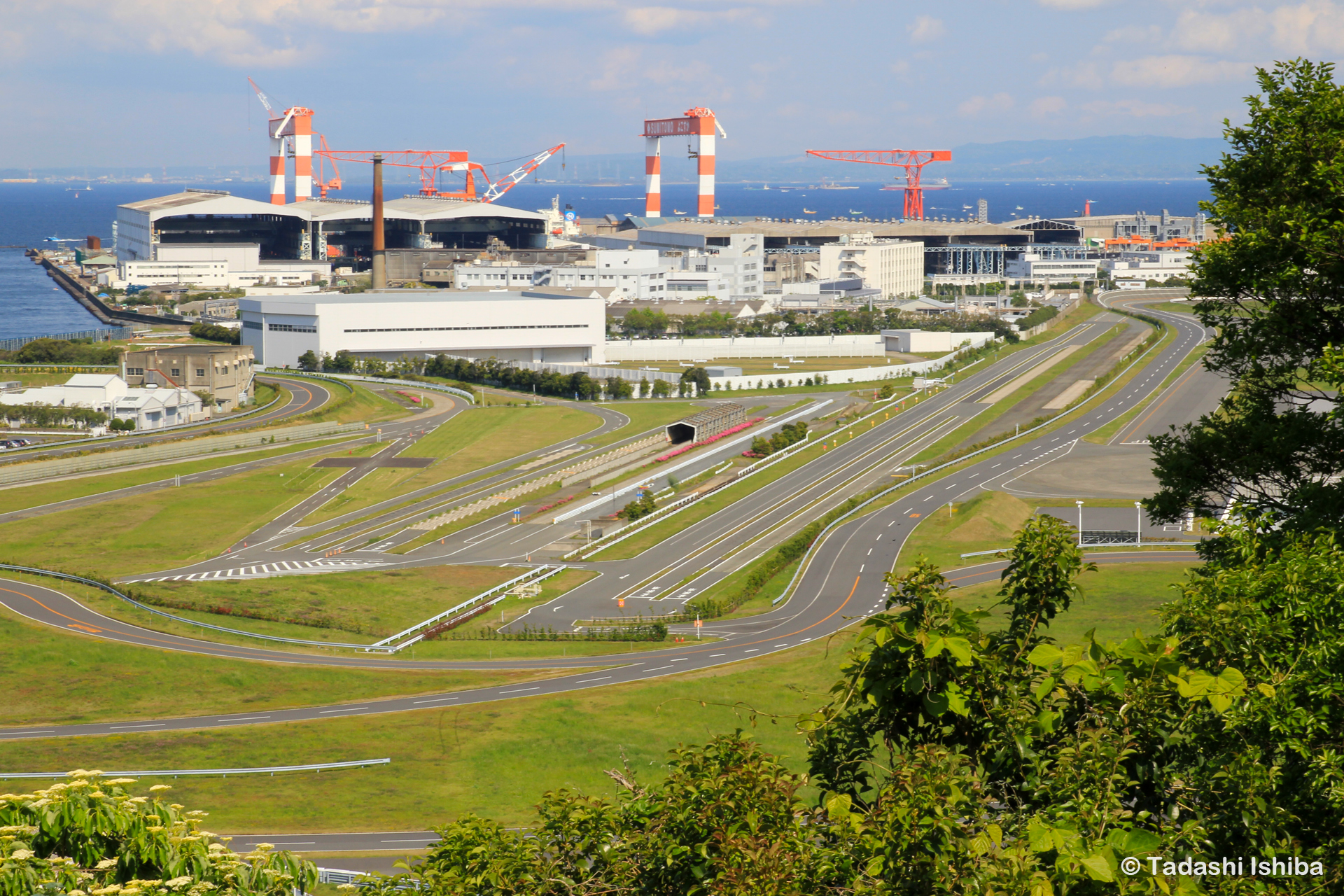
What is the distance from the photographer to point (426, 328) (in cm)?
11181

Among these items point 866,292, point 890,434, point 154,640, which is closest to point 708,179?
point 866,292

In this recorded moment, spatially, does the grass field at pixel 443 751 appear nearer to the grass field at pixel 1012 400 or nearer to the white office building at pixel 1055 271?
the grass field at pixel 1012 400

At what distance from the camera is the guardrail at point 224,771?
104ft

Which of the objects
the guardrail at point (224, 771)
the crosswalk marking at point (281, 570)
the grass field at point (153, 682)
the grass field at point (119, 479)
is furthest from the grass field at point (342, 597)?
the grass field at point (119, 479)

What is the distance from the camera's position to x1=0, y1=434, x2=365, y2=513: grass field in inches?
2584

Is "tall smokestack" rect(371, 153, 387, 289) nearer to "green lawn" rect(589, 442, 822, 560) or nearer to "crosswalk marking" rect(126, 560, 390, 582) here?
"green lawn" rect(589, 442, 822, 560)

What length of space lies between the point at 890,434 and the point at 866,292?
79.0 meters

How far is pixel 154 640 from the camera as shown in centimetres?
4481

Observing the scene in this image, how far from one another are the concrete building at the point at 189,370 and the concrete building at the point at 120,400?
245 cm

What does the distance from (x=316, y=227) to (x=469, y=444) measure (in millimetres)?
103952

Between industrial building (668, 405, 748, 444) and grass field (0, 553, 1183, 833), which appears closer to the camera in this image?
grass field (0, 553, 1183, 833)

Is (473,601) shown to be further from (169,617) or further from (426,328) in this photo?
(426,328)

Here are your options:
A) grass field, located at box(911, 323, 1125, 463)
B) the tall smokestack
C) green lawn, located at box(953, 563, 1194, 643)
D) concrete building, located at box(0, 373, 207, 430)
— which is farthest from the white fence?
green lawn, located at box(953, 563, 1194, 643)

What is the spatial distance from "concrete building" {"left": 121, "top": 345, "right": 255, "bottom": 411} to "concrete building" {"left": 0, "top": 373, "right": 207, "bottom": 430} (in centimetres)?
245
